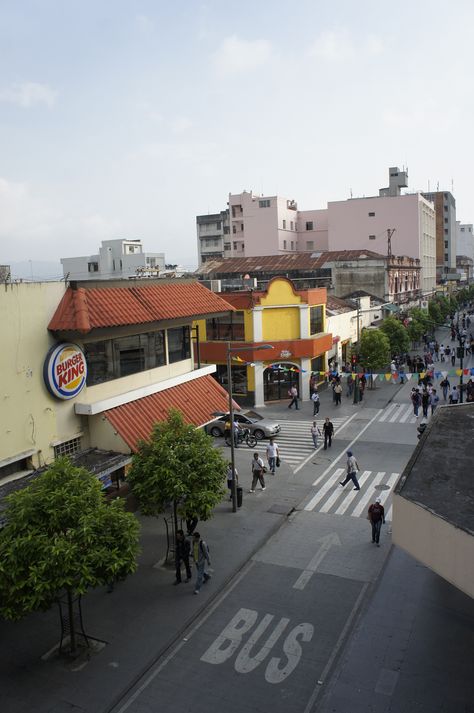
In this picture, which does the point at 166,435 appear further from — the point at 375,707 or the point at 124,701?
the point at 375,707

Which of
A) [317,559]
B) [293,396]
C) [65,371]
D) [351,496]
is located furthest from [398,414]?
[65,371]

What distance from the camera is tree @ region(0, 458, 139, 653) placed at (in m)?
11.8

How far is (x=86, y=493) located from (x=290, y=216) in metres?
90.8

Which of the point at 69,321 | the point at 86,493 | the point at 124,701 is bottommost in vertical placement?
the point at 124,701

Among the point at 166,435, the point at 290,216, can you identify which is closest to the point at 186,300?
the point at 166,435

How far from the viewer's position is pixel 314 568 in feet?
55.8

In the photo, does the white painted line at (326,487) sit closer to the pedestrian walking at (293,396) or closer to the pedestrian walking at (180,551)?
the pedestrian walking at (180,551)

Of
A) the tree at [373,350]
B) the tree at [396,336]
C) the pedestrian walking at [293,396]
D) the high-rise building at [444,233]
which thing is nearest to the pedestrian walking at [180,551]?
the pedestrian walking at [293,396]

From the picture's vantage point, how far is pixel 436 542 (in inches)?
414

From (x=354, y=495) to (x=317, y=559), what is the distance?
18.5ft

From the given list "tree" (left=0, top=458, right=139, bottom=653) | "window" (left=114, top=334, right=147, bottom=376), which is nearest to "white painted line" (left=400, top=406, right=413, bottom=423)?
"window" (left=114, top=334, right=147, bottom=376)

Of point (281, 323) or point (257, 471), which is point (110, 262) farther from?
point (257, 471)

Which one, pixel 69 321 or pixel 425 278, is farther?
pixel 425 278

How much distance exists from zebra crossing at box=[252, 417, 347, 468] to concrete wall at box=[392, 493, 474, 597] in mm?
15723
